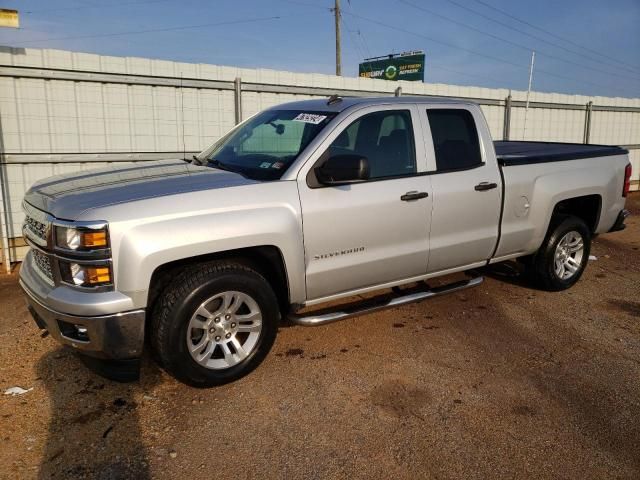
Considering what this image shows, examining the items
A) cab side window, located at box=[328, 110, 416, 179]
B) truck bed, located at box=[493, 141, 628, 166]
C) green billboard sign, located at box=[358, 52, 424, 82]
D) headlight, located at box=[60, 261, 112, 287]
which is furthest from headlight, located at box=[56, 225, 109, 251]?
green billboard sign, located at box=[358, 52, 424, 82]

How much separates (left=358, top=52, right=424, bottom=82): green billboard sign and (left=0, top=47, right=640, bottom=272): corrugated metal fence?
107 ft

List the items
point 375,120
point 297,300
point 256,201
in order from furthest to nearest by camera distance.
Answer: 1. point 375,120
2. point 297,300
3. point 256,201

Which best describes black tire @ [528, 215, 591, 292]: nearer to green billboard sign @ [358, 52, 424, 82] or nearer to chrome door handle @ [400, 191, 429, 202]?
chrome door handle @ [400, 191, 429, 202]

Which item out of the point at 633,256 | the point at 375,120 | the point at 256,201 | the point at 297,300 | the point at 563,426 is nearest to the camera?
the point at 563,426

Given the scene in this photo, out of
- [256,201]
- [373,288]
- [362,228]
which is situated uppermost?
[256,201]

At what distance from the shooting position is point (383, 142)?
424cm

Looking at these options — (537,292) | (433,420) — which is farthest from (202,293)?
(537,292)

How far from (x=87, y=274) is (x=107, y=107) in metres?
4.72

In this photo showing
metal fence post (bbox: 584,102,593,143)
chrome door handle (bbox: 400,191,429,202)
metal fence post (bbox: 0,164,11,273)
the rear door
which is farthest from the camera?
metal fence post (bbox: 584,102,593,143)

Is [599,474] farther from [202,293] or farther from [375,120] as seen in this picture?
[375,120]

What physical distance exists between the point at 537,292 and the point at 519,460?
10.7 ft

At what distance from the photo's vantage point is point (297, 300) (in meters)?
3.83

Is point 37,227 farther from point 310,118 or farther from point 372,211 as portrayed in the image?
point 372,211

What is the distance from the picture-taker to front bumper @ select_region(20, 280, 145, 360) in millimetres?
3049
